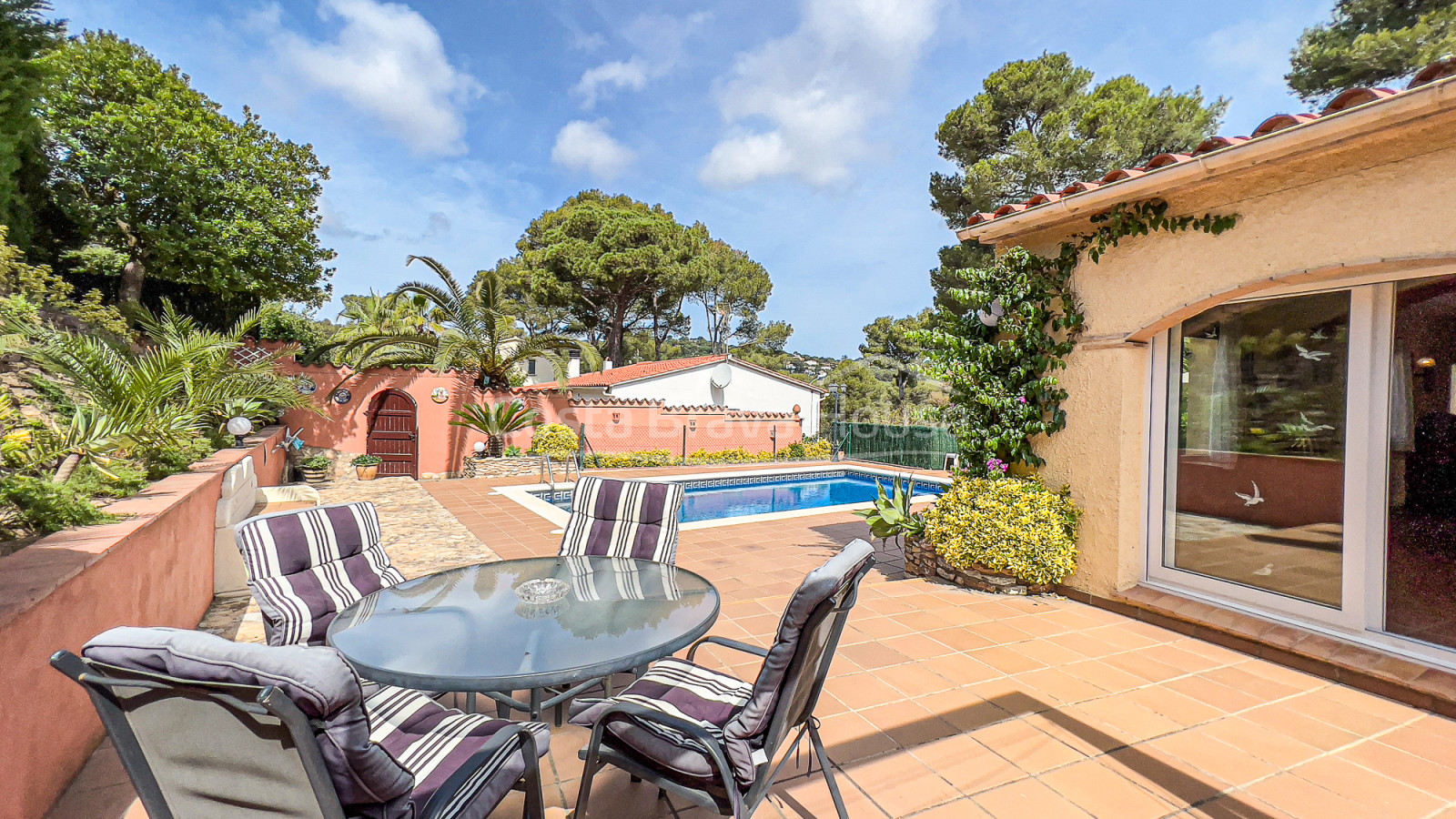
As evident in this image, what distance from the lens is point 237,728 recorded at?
1.30 metres

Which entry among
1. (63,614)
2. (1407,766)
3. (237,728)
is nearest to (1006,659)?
(1407,766)

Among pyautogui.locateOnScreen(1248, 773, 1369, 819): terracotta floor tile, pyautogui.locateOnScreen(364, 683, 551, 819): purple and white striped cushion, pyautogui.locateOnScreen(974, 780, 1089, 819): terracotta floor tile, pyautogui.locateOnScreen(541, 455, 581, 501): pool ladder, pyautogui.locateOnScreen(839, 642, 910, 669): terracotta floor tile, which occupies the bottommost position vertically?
pyautogui.locateOnScreen(974, 780, 1089, 819): terracotta floor tile

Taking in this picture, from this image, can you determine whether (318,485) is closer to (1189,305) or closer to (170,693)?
(170,693)

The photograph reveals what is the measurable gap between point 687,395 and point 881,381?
1068cm

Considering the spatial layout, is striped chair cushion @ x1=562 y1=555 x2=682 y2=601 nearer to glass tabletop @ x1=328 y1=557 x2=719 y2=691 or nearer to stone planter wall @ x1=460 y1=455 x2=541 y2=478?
glass tabletop @ x1=328 y1=557 x2=719 y2=691

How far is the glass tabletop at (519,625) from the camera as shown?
2.06m

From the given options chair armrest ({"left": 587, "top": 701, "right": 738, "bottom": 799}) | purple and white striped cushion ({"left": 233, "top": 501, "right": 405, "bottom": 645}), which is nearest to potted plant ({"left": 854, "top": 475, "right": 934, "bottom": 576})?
chair armrest ({"left": 587, "top": 701, "right": 738, "bottom": 799})

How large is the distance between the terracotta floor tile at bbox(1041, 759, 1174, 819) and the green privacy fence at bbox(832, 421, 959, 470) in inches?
544

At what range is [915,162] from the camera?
18875 mm

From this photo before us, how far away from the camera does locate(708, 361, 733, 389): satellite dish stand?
21.2 meters

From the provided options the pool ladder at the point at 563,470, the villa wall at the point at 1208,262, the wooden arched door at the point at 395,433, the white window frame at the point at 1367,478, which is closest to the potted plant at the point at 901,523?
the villa wall at the point at 1208,262

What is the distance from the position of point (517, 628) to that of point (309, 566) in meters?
1.42

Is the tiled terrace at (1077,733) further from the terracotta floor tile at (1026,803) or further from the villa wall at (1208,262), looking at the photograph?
Answer: the villa wall at (1208,262)

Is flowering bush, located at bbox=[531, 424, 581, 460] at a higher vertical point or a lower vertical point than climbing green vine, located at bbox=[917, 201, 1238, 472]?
lower
